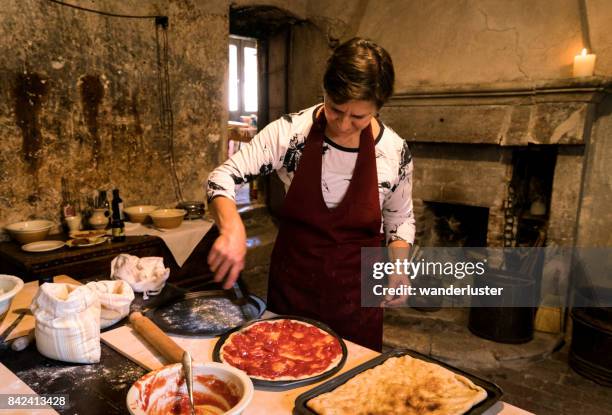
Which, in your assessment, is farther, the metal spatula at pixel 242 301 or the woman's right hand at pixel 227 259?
the metal spatula at pixel 242 301

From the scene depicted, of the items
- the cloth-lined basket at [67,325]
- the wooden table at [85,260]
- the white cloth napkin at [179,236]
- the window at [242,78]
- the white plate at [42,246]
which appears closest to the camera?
the cloth-lined basket at [67,325]

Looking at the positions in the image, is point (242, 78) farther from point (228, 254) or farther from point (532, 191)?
point (228, 254)

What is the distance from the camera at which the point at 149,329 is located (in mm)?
1368

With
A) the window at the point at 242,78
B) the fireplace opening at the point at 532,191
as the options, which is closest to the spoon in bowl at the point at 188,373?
the fireplace opening at the point at 532,191

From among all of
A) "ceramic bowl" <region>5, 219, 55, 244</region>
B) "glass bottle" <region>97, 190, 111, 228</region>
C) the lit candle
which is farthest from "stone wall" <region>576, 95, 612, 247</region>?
"ceramic bowl" <region>5, 219, 55, 244</region>

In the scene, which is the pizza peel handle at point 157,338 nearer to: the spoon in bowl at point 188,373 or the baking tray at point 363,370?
the spoon in bowl at point 188,373

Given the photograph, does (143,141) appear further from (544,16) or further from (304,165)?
(544,16)

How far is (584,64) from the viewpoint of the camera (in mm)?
3428

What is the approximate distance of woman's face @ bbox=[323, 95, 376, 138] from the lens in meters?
1.67

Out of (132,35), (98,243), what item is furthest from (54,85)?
(98,243)

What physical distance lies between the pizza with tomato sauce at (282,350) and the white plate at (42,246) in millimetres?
2359

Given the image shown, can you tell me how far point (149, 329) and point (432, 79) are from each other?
150 inches

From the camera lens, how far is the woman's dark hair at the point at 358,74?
1.60 metres

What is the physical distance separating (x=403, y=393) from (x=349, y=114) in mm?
986
